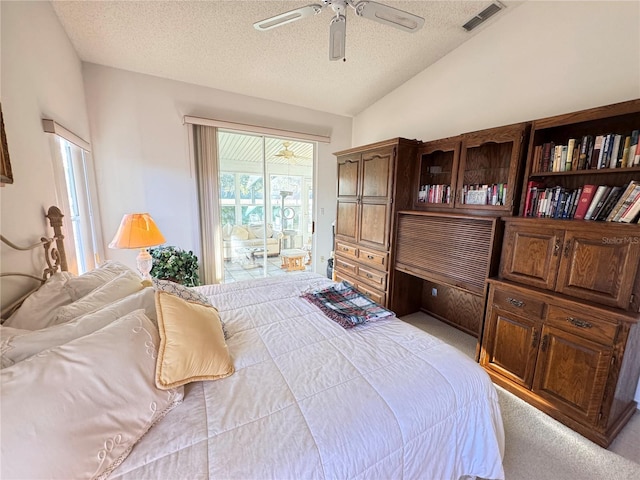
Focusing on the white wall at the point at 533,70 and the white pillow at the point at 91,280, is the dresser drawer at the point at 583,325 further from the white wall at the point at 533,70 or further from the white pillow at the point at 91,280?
the white pillow at the point at 91,280

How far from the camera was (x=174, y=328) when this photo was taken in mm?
1129

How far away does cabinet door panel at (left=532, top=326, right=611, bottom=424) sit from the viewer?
1592 millimetres

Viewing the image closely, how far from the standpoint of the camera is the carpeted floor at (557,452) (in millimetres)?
1462

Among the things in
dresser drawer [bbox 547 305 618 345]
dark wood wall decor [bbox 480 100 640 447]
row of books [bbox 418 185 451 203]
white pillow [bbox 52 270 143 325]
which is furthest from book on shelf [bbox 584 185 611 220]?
white pillow [bbox 52 270 143 325]

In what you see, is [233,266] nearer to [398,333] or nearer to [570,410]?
[398,333]

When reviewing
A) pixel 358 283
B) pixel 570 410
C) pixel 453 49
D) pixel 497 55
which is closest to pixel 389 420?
pixel 570 410

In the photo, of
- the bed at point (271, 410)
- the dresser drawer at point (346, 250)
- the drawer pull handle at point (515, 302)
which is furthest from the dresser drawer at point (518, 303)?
the dresser drawer at point (346, 250)

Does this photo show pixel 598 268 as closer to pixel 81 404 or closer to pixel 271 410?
pixel 271 410

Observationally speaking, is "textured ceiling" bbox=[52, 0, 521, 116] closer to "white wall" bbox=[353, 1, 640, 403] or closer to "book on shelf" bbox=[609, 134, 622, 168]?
"white wall" bbox=[353, 1, 640, 403]

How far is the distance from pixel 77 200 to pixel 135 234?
29.7 inches

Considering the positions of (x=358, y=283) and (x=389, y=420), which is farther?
(x=358, y=283)

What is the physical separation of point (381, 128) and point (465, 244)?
2251 millimetres

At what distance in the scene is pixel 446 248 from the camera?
257cm

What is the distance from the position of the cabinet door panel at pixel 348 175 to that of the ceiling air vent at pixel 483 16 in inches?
62.4
